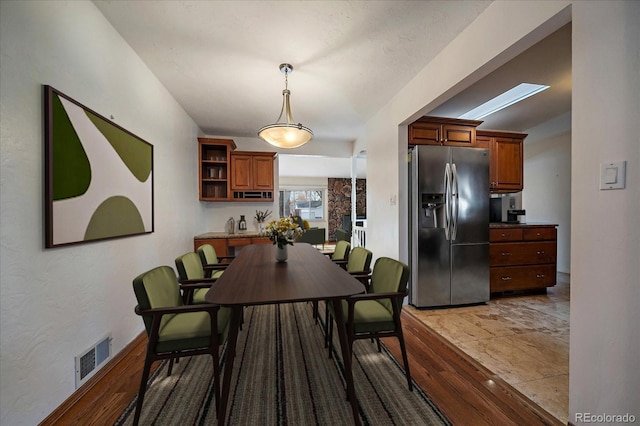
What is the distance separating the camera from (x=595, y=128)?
117 centimetres

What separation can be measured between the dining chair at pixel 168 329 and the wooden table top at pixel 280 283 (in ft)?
0.49

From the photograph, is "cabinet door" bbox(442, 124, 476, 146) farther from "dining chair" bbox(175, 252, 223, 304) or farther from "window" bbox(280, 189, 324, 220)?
"window" bbox(280, 189, 324, 220)

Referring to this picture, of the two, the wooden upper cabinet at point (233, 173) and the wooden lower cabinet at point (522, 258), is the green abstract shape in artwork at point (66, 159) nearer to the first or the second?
the wooden upper cabinet at point (233, 173)

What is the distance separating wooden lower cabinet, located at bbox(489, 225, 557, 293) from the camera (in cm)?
325

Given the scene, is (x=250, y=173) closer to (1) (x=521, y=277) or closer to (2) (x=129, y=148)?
(2) (x=129, y=148)

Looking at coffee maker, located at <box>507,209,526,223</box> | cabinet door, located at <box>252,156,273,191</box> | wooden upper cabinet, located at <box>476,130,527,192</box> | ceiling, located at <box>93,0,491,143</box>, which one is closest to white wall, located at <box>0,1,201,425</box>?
ceiling, located at <box>93,0,491,143</box>

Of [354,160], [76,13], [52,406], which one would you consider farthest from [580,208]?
[354,160]

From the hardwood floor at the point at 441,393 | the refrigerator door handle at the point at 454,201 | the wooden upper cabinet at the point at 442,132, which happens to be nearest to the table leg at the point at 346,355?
the hardwood floor at the point at 441,393

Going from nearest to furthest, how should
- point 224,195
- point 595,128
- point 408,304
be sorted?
point 595,128
point 408,304
point 224,195

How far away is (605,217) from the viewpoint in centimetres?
114

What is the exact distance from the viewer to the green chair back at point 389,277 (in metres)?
1.64

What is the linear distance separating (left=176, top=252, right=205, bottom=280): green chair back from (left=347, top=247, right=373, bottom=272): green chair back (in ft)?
4.39

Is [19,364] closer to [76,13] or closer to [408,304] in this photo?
[76,13]

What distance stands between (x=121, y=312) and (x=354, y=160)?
4353mm
